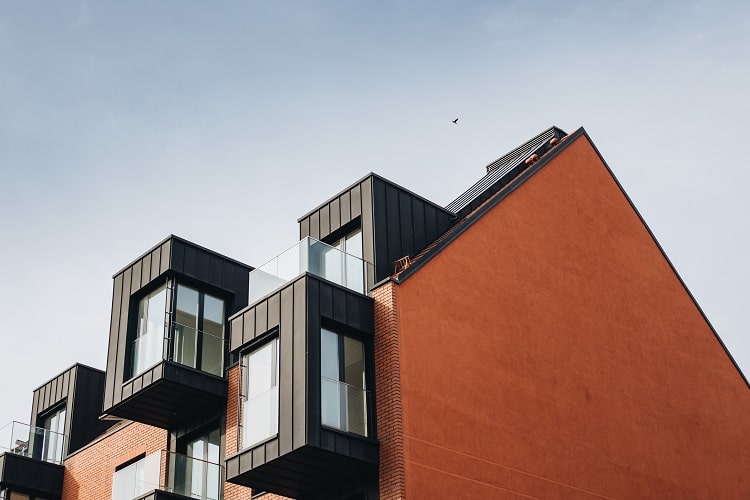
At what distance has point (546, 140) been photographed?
2808 centimetres

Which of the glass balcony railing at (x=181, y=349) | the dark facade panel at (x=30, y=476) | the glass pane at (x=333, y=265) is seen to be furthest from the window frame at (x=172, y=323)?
the dark facade panel at (x=30, y=476)

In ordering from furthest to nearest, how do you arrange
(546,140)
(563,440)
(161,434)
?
(546,140), (161,434), (563,440)

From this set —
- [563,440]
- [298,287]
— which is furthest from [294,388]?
[563,440]

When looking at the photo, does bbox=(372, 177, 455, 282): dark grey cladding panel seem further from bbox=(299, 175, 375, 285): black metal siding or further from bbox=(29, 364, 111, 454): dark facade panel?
bbox=(29, 364, 111, 454): dark facade panel

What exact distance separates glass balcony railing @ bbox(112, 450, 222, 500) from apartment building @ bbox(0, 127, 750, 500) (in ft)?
0.16

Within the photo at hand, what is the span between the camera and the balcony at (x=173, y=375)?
23812mm

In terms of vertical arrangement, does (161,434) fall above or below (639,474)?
above

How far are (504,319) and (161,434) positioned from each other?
8999 mm

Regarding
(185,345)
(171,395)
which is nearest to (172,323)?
(185,345)

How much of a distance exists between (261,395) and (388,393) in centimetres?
251

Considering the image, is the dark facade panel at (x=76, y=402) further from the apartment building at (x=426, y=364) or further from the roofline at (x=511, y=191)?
the roofline at (x=511, y=191)

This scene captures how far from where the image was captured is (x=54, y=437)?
30578 mm

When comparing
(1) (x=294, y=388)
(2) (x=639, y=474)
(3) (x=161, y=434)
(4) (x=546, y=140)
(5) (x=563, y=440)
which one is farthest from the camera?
(4) (x=546, y=140)

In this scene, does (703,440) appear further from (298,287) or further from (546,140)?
(298,287)
